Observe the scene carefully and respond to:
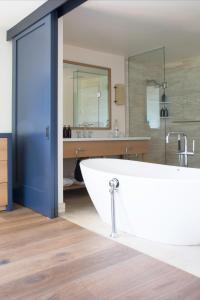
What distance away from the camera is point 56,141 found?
2.98 m

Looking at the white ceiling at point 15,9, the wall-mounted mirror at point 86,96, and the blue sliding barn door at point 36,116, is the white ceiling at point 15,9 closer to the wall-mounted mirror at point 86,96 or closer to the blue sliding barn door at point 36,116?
the blue sliding barn door at point 36,116

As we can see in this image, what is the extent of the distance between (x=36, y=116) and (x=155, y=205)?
5.49ft

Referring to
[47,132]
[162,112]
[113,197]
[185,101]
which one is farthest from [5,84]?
[185,101]

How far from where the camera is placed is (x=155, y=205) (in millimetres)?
2152

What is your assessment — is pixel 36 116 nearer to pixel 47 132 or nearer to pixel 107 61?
pixel 47 132

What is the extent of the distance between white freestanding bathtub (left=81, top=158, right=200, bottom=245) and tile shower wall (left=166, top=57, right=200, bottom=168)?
1.91 metres

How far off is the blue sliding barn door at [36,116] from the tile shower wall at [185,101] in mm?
2170

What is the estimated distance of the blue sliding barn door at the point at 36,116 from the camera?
116 inches

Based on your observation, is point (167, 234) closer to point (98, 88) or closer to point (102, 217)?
point (102, 217)

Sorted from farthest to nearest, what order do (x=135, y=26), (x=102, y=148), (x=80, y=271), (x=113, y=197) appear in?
1. (x=102, y=148)
2. (x=135, y=26)
3. (x=113, y=197)
4. (x=80, y=271)

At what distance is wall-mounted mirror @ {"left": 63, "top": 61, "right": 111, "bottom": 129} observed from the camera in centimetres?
418

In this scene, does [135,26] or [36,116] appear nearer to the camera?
[36,116]

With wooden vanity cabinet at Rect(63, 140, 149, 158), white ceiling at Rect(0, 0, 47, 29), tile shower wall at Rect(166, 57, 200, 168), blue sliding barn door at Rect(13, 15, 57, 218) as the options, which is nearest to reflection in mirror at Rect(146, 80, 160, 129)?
tile shower wall at Rect(166, 57, 200, 168)

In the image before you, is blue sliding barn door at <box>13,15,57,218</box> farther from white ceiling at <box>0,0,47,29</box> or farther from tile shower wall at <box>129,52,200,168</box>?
tile shower wall at <box>129,52,200,168</box>
